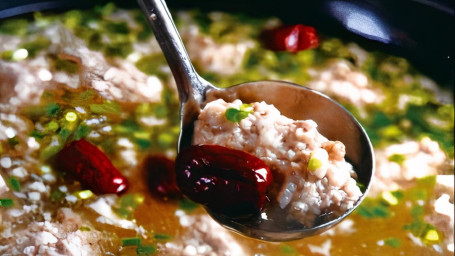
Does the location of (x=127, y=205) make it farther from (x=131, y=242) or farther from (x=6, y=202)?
(x=6, y=202)

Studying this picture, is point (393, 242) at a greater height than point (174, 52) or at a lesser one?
lesser

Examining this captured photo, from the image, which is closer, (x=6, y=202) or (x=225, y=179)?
(x=225, y=179)

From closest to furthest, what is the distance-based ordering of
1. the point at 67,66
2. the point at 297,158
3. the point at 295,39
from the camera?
the point at 297,158 → the point at 67,66 → the point at 295,39

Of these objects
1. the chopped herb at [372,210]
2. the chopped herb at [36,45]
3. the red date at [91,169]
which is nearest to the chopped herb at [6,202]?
the red date at [91,169]

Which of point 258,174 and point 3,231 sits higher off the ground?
point 258,174

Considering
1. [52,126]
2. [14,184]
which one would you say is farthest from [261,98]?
[14,184]

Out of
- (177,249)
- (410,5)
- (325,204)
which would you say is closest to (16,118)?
(177,249)

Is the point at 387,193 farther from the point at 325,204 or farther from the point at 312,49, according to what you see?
the point at 312,49
